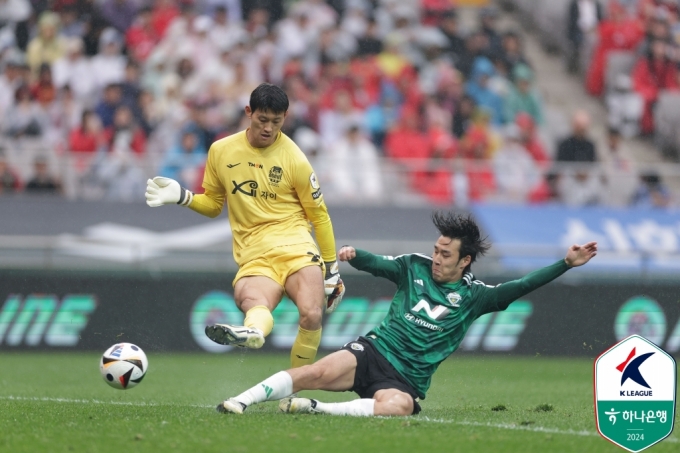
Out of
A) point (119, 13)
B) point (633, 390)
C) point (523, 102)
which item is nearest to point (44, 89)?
point (119, 13)

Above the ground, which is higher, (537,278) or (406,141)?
(406,141)

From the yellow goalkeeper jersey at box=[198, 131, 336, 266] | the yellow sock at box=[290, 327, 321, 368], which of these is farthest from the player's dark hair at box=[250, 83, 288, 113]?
the yellow sock at box=[290, 327, 321, 368]

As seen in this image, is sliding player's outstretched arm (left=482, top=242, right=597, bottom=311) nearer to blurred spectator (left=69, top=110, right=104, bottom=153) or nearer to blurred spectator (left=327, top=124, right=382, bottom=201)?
blurred spectator (left=327, top=124, right=382, bottom=201)

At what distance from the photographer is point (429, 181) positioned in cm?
1642

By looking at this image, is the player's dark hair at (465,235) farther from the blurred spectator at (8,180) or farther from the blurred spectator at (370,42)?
the blurred spectator at (370,42)

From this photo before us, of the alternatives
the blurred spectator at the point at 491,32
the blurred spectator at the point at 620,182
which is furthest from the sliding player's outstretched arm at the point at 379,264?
the blurred spectator at the point at 491,32

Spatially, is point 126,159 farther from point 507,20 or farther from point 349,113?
point 507,20

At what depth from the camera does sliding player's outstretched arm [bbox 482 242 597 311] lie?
310 inches

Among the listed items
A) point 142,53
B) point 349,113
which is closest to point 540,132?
point 349,113

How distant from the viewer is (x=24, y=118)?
1666 centimetres

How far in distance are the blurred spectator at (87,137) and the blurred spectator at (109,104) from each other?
335 mm

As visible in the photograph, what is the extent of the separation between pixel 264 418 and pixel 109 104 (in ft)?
34.6

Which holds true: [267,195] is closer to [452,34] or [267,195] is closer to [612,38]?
[452,34]

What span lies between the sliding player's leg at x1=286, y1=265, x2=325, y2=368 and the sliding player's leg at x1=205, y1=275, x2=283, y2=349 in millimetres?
142
